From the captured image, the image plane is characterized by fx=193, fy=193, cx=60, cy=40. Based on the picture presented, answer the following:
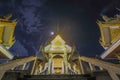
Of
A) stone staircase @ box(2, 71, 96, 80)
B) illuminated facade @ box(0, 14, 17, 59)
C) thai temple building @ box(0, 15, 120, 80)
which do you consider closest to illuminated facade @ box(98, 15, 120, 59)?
thai temple building @ box(0, 15, 120, 80)

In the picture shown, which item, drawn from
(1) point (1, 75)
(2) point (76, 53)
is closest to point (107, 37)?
(2) point (76, 53)

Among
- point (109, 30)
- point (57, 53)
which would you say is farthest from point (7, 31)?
point (109, 30)

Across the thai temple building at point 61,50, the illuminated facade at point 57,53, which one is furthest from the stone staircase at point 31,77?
the illuminated facade at point 57,53

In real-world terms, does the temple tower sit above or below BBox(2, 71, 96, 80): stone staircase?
above

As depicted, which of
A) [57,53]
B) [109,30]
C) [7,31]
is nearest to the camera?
[109,30]

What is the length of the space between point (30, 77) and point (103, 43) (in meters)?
9.12

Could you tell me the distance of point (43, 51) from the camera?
557 inches

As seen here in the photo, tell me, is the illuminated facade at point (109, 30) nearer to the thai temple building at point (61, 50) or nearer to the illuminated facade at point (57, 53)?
the thai temple building at point (61, 50)

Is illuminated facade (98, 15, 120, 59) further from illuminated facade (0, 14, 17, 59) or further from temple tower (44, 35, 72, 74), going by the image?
illuminated facade (0, 14, 17, 59)

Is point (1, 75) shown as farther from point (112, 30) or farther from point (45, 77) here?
point (112, 30)

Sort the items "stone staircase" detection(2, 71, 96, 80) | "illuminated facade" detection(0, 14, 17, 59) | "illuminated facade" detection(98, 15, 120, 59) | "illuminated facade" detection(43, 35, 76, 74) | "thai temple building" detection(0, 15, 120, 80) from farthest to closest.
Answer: "illuminated facade" detection(43, 35, 76, 74), "illuminated facade" detection(98, 15, 120, 59), "illuminated facade" detection(0, 14, 17, 59), "thai temple building" detection(0, 15, 120, 80), "stone staircase" detection(2, 71, 96, 80)

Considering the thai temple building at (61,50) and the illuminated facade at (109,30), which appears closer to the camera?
the thai temple building at (61,50)

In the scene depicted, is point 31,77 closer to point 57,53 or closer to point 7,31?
point 57,53

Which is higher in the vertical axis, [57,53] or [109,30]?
[109,30]
